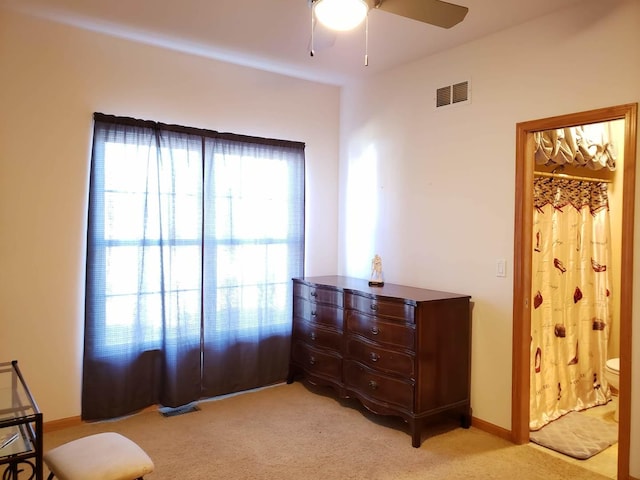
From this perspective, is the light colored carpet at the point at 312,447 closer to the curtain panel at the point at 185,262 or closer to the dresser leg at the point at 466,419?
the dresser leg at the point at 466,419

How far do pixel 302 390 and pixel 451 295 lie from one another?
1.63m

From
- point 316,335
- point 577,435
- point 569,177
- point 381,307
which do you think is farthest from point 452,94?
point 577,435

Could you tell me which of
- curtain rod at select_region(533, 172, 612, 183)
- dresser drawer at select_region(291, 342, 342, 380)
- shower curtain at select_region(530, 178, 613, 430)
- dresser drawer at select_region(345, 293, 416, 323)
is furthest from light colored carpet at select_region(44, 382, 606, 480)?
curtain rod at select_region(533, 172, 612, 183)

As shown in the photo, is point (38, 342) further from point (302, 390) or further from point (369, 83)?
point (369, 83)

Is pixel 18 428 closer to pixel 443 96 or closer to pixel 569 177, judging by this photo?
pixel 443 96

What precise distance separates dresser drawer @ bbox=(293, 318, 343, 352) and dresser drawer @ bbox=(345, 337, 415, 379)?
0.46ft

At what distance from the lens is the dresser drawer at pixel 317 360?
383 centimetres

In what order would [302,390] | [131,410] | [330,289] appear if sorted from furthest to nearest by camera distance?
[302,390]
[330,289]
[131,410]

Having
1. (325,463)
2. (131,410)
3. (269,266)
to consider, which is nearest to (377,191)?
(269,266)

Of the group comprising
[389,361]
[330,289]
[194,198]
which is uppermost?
[194,198]

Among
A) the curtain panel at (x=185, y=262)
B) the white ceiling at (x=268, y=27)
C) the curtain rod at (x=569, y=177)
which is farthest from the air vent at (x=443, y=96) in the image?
the curtain panel at (x=185, y=262)

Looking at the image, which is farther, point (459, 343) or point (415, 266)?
point (415, 266)

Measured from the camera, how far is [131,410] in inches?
141

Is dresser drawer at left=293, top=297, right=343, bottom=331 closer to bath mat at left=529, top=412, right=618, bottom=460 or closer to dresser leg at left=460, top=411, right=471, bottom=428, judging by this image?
dresser leg at left=460, top=411, right=471, bottom=428
